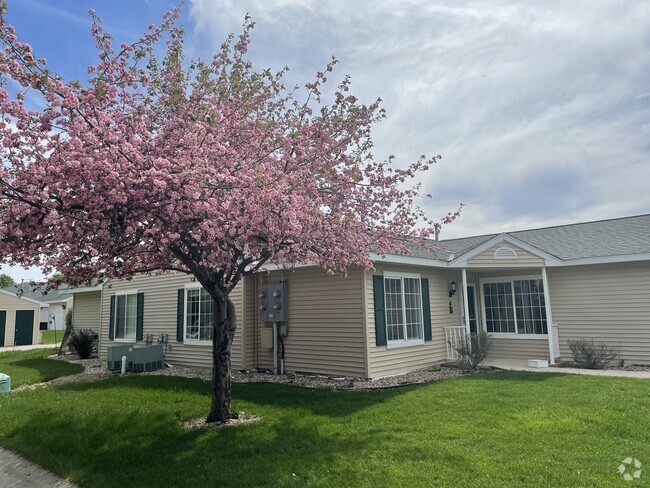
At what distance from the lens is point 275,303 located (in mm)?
10703

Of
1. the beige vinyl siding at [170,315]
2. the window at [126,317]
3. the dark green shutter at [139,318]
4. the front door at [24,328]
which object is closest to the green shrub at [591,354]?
the beige vinyl siding at [170,315]

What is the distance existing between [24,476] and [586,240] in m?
13.0

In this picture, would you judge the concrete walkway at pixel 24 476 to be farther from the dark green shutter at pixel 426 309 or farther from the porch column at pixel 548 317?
the porch column at pixel 548 317

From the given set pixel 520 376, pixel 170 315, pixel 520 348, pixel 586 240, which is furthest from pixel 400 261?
pixel 170 315

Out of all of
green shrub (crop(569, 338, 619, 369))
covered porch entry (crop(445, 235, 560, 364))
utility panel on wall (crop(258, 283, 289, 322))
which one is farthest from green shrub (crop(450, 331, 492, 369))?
utility panel on wall (crop(258, 283, 289, 322))

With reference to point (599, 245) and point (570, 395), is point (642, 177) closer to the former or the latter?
point (599, 245)

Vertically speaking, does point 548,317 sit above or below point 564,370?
above

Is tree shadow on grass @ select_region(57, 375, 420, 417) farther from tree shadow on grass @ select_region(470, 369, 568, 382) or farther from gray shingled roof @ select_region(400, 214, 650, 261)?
gray shingled roof @ select_region(400, 214, 650, 261)

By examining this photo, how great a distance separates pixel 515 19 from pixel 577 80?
2.33m

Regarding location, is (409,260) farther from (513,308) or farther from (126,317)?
(126,317)

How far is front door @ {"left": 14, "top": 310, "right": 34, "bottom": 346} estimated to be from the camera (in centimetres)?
2420

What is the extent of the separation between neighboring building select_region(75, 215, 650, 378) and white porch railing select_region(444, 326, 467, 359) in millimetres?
32

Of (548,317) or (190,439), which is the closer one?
(190,439)

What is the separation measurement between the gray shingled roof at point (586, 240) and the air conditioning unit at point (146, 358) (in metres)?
7.57
